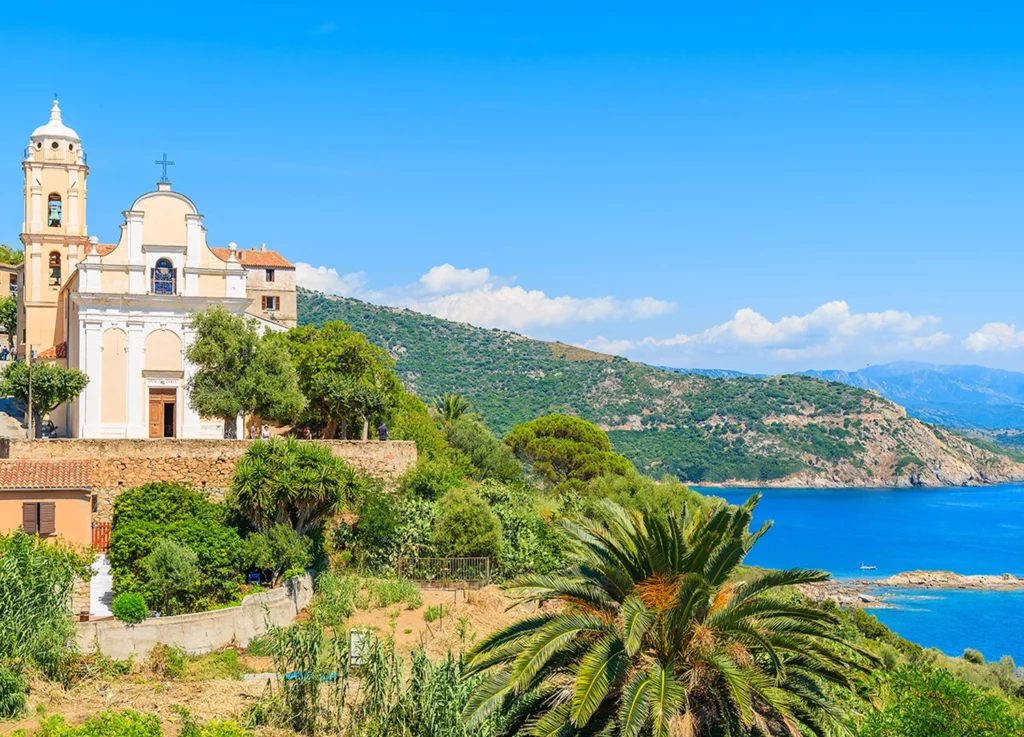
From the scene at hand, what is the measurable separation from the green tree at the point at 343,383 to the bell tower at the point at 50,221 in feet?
35.5

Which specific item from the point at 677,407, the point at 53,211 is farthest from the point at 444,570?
the point at 677,407

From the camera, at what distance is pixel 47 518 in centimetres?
2467

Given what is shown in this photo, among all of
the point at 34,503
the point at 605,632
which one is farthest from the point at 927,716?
the point at 34,503

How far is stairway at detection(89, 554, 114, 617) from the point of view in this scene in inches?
936

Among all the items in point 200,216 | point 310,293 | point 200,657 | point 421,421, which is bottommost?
point 200,657

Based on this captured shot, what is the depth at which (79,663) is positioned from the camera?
66.9 feet

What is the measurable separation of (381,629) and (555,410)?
445 feet

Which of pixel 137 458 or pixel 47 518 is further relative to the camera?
pixel 137 458

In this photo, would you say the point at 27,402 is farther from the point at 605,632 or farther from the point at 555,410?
the point at 555,410

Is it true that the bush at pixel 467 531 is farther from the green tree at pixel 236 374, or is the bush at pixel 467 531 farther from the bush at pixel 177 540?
the green tree at pixel 236 374

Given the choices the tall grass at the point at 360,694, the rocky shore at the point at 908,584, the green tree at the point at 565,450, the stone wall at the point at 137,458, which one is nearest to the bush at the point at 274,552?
the stone wall at the point at 137,458

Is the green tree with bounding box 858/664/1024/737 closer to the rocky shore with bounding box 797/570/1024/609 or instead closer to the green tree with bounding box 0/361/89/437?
the green tree with bounding box 0/361/89/437

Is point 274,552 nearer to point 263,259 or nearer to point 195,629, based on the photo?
point 195,629

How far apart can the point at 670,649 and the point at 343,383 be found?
23235 millimetres
